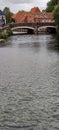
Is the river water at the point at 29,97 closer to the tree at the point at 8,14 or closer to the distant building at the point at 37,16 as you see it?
the distant building at the point at 37,16

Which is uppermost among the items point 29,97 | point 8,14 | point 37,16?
point 29,97

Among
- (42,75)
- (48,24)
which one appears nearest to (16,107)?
(42,75)

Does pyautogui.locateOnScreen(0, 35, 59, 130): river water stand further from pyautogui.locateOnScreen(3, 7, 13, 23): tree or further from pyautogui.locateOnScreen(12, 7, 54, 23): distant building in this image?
pyautogui.locateOnScreen(3, 7, 13, 23): tree

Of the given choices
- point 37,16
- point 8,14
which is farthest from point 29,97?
point 8,14

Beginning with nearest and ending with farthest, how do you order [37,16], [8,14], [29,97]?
[29,97]
[8,14]
[37,16]

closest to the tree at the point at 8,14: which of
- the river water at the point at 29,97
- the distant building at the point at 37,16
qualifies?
the distant building at the point at 37,16

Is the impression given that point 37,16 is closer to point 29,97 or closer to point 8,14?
point 8,14

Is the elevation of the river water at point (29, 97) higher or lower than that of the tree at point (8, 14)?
higher

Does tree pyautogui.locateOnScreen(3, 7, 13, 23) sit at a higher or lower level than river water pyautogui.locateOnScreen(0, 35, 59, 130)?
lower

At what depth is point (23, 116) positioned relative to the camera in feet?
59.5

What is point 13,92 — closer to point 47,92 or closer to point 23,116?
point 47,92

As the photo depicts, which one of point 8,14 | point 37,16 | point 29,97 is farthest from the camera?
point 37,16

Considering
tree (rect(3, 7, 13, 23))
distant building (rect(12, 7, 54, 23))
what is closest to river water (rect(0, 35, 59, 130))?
distant building (rect(12, 7, 54, 23))

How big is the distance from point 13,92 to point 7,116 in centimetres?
503
